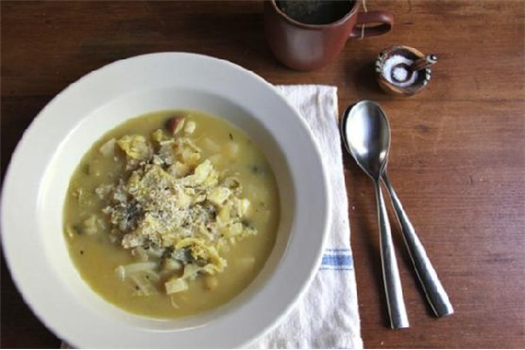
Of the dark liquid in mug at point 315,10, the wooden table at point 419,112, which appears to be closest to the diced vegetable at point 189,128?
the wooden table at point 419,112

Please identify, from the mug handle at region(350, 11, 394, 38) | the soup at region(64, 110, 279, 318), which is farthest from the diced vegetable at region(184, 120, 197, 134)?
the mug handle at region(350, 11, 394, 38)

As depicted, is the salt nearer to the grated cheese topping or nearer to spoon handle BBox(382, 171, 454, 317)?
spoon handle BBox(382, 171, 454, 317)

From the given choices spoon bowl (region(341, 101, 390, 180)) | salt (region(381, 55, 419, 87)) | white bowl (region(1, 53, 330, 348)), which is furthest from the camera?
salt (region(381, 55, 419, 87))

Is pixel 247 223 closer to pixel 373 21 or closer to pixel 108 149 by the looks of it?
pixel 108 149

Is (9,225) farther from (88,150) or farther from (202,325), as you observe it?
(202,325)

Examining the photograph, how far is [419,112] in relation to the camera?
177cm

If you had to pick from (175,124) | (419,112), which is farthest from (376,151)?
(175,124)

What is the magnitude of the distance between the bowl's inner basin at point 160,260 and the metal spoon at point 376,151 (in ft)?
0.88

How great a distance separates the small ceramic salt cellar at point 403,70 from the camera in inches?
68.6

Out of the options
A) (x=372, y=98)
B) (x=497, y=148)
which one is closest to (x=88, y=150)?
(x=372, y=98)

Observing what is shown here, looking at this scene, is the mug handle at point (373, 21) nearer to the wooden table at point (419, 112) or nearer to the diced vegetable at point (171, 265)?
the wooden table at point (419, 112)

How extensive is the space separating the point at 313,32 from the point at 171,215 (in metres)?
0.61

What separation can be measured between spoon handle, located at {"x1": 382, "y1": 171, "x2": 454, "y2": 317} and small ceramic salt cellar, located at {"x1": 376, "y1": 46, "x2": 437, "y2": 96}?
0.39 metres

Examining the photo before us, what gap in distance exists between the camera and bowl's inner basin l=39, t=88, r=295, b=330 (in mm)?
1414
